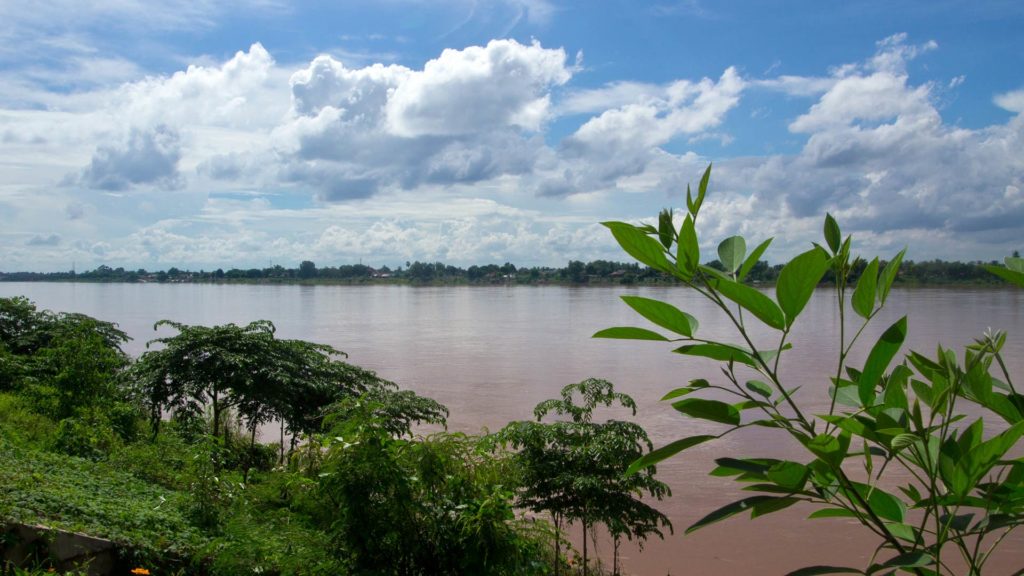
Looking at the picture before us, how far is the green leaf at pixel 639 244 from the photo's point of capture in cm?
87

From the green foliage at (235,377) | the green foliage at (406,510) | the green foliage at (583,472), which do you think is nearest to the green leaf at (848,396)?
the green foliage at (406,510)

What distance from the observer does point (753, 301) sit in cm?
84

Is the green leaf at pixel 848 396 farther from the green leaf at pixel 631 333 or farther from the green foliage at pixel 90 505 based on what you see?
the green foliage at pixel 90 505

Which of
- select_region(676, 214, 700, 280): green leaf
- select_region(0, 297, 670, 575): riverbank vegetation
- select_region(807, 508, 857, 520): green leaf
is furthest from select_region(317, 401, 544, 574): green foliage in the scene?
select_region(676, 214, 700, 280): green leaf

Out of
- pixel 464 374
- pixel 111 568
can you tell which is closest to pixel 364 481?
pixel 111 568

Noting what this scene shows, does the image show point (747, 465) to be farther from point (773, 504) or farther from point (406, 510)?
point (406, 510)

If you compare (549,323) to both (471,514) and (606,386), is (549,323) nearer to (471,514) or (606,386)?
(606,386)

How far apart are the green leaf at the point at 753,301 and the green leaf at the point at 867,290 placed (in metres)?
0.12

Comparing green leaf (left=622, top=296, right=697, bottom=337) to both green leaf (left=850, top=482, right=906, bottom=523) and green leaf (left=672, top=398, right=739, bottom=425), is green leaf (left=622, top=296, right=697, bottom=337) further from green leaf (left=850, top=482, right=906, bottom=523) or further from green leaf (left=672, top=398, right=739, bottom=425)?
green leaf (left=850, top=482, right=906, bottom=523)

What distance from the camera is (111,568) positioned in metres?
4.35

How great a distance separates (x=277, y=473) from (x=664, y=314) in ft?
15.7

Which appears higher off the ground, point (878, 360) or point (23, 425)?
point (878, 360)

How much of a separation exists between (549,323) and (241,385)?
3943 cm

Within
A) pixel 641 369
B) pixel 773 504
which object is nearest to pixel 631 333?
pixel 773 504
